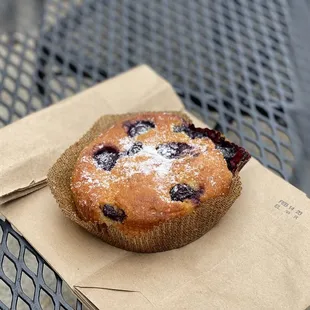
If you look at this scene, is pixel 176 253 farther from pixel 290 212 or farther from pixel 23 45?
pixel 23 45

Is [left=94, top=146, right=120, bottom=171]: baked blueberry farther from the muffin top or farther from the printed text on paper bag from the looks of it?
the printed text on paper bag

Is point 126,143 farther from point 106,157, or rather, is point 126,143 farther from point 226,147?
point 226,147

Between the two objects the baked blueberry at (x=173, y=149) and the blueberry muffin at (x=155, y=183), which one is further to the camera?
the baked blueberry at (x=173, y=149)

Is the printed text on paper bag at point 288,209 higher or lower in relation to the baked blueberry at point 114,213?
lower

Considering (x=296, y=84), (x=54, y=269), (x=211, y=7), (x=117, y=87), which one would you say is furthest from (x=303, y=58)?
(x=54, y=269)

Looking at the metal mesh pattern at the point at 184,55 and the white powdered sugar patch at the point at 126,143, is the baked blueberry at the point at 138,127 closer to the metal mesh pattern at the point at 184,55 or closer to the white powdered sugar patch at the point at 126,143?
the white powdered sugar patch at the point at 126,143

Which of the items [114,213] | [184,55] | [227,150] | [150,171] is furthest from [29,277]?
[184,55]

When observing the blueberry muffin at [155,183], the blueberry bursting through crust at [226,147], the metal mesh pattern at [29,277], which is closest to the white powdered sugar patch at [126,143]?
the blueberry muffin at [155,183]
